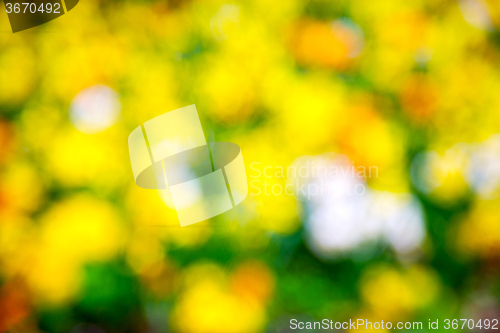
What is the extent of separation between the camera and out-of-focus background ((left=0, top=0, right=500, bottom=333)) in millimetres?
629

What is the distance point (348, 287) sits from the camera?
0.64 m

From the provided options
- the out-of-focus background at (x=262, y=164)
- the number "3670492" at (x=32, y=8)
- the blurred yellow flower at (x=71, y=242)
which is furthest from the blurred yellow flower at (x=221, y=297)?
the number "3670492" at (x=32, y=8)

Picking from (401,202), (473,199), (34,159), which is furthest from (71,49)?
(473,199)

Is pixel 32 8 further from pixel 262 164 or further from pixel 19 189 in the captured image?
pixel 262 164

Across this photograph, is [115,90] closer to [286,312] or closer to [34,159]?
[34,159]

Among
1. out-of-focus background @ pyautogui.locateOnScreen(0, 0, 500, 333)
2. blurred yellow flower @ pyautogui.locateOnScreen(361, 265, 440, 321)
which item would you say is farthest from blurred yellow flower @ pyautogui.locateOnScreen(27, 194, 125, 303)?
blurred yellow flower @ pyautogui.locateOnScreen(361, 265, 440, 321)

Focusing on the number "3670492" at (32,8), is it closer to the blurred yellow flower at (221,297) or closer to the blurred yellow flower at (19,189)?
the blurred yellow flower at (19,189)

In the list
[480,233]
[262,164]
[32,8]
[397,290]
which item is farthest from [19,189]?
[480,233]

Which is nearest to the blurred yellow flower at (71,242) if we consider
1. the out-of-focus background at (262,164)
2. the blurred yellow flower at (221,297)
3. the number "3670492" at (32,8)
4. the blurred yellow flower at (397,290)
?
the out-of-focus background at (262,164)

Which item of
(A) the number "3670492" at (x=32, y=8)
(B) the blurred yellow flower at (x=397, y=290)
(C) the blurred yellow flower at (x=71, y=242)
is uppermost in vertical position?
(A) the number "3670492" at (x=32, y=8)

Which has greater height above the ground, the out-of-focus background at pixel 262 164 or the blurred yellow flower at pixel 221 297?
the out-of-focus background at pixel 262 164

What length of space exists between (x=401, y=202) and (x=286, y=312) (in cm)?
30

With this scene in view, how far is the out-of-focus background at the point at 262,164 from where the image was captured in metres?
0.63

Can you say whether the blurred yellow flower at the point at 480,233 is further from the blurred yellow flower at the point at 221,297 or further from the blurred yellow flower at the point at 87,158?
the blurred yellow flower at the point at 87,158
